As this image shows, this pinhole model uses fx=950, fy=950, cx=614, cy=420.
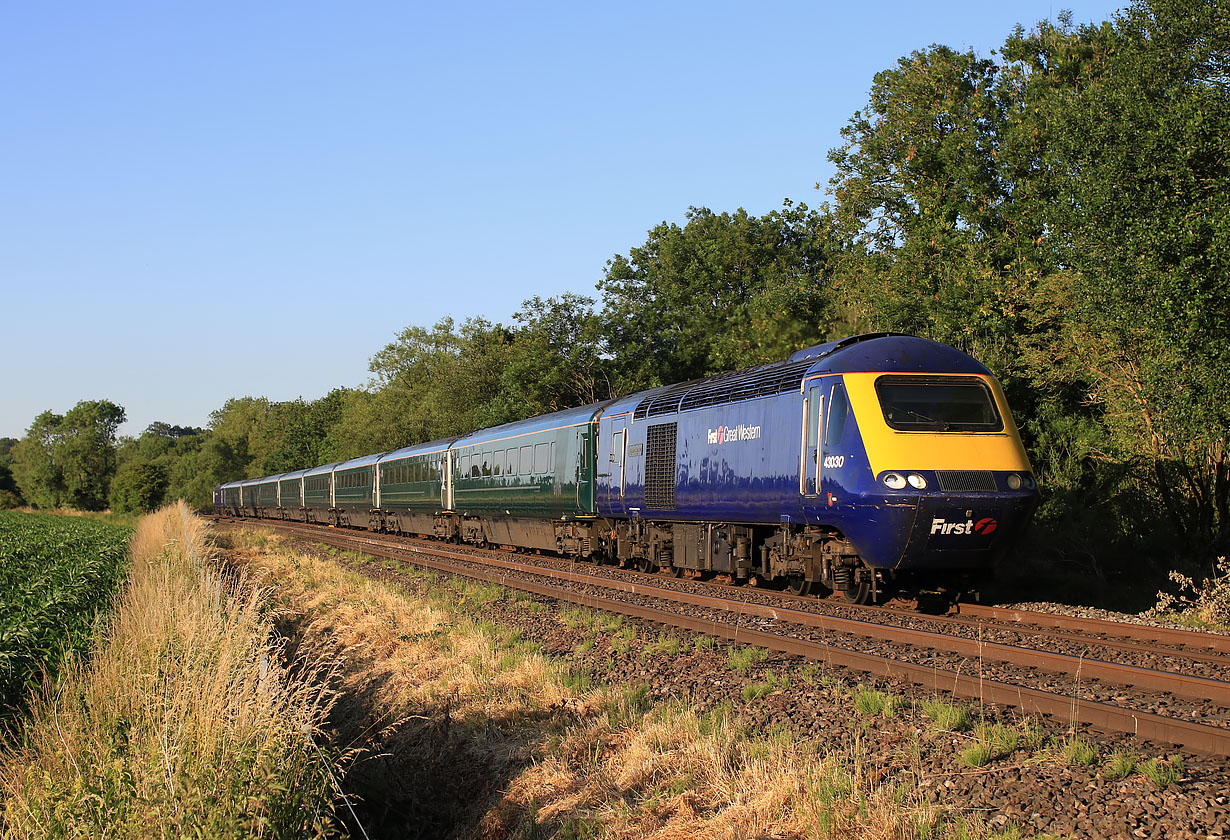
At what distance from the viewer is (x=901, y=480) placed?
35.3ft

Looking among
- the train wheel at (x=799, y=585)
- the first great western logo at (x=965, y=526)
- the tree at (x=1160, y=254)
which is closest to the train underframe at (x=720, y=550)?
the train wheel at (x=799, y=585)

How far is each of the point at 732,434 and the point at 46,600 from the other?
31.4ft

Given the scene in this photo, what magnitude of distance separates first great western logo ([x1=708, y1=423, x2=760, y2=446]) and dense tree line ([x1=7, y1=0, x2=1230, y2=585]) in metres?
6.46

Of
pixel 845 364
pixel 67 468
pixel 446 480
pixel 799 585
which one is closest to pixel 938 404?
pixel 845 364

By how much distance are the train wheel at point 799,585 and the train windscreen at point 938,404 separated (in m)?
3.09

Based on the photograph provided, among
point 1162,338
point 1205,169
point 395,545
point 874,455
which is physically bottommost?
point 395,545

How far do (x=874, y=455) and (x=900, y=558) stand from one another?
4.01 ft

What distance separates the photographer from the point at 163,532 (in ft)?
87.6

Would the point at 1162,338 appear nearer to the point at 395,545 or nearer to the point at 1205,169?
the point at 1205,169

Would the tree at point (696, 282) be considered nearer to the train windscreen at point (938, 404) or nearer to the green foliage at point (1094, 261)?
the green foliage at point (1094, 261)

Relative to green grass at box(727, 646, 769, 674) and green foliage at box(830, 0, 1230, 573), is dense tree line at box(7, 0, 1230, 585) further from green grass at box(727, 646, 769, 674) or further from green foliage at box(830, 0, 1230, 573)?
green grass at box(727, 646, 769, 674)

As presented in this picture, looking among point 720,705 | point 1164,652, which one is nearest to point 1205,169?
point 1164,652

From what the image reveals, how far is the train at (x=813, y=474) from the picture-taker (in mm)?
10898

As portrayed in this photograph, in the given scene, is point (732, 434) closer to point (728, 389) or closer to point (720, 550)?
point (728, 389)
